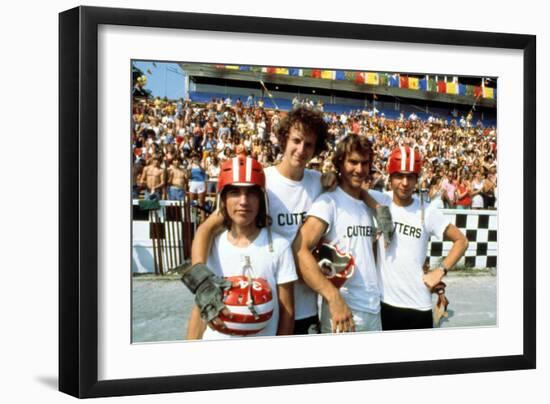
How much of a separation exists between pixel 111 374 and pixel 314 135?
185cm

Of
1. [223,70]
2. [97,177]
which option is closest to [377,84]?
[223,70]

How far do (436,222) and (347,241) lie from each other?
70 cm

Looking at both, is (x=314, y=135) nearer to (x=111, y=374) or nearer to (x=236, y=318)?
(x=236, y=318)

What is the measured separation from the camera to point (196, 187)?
6.05 meters

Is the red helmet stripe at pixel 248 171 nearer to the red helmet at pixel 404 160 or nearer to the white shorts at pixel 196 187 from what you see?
the white shorts at pixel 196 187

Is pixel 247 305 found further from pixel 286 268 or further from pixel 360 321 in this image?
pixel 360 321

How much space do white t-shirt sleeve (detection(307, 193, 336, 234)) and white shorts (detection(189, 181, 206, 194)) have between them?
693 millimetres

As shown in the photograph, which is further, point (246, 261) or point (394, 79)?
point (394, 79)

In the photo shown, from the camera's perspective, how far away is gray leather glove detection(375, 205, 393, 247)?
6.57m

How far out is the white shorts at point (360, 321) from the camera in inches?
251

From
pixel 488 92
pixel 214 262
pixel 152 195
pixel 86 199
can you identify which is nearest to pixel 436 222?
pixel 488 92

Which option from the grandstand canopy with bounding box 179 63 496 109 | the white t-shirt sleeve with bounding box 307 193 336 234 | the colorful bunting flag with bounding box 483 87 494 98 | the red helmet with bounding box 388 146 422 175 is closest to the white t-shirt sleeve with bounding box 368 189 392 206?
the red helmet with bounding box 388 146 422 175

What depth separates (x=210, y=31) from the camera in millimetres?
6027

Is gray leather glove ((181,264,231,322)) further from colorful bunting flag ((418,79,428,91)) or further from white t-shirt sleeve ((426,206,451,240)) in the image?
colorful bunting flag ((418,79,428,91))
